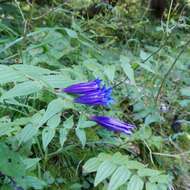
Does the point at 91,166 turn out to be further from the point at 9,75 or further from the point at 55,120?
the point at 9,75

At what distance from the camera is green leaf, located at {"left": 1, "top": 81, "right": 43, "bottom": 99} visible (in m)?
1.12

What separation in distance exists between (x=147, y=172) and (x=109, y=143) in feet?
1.83

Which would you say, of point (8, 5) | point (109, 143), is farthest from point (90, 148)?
point (8, 5)

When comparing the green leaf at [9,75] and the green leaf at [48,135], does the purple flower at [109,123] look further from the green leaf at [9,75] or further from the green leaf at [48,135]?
the green leaf at [9,75]

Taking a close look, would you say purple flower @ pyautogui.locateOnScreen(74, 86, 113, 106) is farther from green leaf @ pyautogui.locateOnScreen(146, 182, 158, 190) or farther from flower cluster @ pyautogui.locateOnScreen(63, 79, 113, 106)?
green leaf @ pyautogui.locateOnScreen(146, 182, 158, 190)

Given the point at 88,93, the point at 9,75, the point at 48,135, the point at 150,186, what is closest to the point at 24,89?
the point at 9,75

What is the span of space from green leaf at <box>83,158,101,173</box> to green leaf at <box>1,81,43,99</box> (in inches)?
13.2

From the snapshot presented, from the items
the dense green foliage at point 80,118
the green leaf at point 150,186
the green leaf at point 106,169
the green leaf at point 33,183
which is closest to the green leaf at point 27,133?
the dense green foliage at point 80,118

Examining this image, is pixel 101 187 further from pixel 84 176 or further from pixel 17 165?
pixel 17 165

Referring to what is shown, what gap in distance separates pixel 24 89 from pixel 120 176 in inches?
14.1

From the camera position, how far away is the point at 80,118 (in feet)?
4.69

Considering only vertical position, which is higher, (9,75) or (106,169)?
(9,75)

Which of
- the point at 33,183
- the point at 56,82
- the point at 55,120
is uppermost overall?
the point at 56,82

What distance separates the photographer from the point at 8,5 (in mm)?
3139
